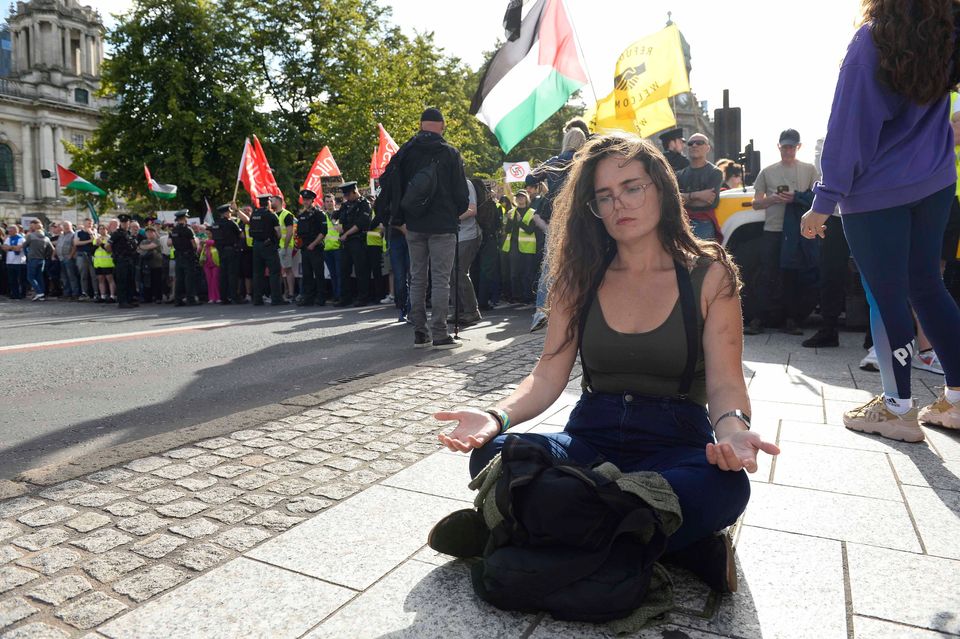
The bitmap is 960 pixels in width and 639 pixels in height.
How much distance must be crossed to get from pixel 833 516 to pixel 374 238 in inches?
449

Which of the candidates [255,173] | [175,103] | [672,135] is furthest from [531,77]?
[175,103]

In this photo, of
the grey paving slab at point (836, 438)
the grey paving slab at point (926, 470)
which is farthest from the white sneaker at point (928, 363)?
the grey paving slab at point (926, 470)

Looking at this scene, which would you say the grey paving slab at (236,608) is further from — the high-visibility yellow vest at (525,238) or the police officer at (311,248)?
the police officer at (311,248)

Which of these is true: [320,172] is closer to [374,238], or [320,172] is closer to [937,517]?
[374,238]

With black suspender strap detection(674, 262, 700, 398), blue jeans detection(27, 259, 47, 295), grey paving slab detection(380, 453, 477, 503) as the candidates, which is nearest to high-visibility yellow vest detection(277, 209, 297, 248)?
blue jeans detection(27, 259, 47, 295)

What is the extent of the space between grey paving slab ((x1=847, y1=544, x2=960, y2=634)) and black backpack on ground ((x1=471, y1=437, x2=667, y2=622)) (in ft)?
2.15

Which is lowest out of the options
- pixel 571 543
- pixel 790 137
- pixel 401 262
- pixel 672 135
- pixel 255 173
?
pixel 571 543

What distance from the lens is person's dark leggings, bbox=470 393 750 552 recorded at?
80.0 inches

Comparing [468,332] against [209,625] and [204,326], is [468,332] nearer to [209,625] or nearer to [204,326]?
[204,326]

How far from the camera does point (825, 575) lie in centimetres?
222

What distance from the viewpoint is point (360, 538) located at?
2.55 metres

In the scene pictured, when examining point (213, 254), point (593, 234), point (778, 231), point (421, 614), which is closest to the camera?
point (421, 614)

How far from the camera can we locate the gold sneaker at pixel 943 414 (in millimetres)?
3768

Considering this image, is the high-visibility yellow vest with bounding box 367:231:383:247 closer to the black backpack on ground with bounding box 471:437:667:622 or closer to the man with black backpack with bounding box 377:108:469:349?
the man with black backpack with bounding box 377:108:469:349
